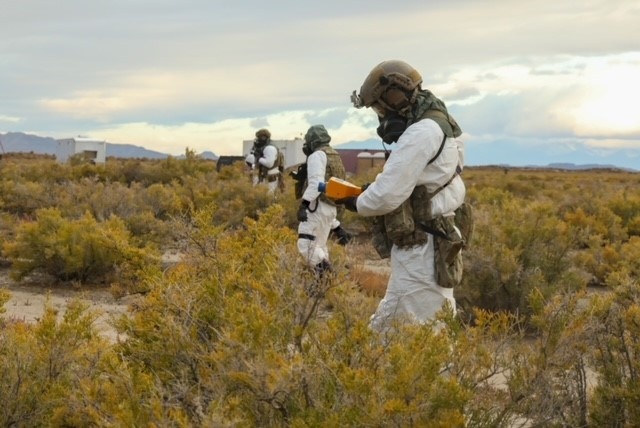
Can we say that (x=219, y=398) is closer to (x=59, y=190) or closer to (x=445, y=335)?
(x=445, y=335)

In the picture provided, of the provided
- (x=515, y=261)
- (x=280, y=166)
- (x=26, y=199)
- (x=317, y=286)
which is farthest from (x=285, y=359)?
(x=26, y=199)

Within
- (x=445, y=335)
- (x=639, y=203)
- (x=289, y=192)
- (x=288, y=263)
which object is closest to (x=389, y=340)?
(x=445, y=335)

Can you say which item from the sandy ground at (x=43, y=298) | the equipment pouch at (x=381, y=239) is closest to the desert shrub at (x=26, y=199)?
the sandy ground at (x=43, y=298)

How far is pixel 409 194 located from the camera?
4.97 metres

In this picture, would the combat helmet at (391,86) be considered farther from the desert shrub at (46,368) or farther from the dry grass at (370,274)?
the dry grass at (370,274)

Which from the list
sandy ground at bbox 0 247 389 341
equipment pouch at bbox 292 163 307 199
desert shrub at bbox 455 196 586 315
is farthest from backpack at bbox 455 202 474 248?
sandy ground at bbox 0 247 389 341

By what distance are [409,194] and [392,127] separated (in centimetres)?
51

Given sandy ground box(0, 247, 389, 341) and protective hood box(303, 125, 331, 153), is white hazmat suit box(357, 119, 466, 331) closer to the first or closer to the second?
protective hood box(303, 125, 331, 153)

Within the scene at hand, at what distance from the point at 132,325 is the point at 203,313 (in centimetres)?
47

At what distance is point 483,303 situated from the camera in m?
10.5

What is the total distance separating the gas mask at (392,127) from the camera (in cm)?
530

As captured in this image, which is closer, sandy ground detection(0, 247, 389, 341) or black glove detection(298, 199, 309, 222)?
black glove detection(298, 199, 309, 222)

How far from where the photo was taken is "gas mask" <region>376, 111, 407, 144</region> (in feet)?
17.4

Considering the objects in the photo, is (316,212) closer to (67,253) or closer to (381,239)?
(67,253)
